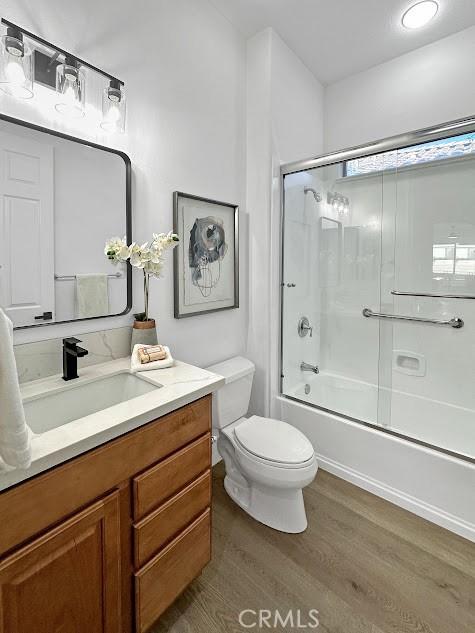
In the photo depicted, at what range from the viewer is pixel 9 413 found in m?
0.68

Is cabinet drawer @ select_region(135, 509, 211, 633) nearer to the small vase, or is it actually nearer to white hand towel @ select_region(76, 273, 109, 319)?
the small vase

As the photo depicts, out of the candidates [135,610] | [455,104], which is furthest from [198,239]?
[455,104]

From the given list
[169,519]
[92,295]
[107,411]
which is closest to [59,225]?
[92,295]

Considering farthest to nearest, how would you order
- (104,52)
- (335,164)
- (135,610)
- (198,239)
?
1. (335,164)
2. (198,239)
3. (104,52)
4. (135,610)

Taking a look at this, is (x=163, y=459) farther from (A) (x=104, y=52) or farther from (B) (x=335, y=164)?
(B) (x=335, y=164)

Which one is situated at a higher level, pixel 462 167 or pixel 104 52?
pixel 104 52

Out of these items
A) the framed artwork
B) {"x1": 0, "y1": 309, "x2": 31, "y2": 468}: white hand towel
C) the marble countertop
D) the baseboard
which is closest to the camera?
{"x1": 0, "y1": 309, "x2": 31, "y2": 468}: white hand towel

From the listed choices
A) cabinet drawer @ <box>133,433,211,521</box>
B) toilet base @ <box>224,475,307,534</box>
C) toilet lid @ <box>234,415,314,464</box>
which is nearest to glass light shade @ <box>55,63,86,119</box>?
cabinet drawer @ <box>133,433,211,521</box>

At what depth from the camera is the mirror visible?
3.84ft

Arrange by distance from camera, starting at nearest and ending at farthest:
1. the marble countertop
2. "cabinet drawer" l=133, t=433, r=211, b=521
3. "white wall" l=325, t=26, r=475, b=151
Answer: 1. the marble countertop
2. "cabinet drawer" l=133, t=433, r=211, b=521
3. "white wall" l=325, t=26, r=475, b=151

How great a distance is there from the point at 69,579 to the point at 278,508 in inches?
42.3

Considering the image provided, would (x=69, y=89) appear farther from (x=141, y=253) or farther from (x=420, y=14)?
(x=420, y=14)

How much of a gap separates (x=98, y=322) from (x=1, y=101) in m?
0.86

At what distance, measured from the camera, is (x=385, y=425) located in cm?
194
